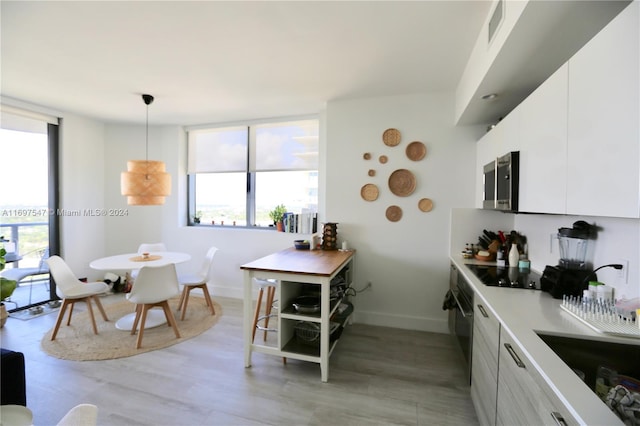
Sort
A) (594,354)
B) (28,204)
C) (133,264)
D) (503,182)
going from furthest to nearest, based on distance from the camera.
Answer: (28,204)
(133,264)
(503,182)
(594,354)

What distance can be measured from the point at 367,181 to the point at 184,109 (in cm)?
258

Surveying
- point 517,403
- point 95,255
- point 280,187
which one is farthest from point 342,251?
point 95,255

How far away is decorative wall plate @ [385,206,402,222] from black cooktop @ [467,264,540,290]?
0.94 metres

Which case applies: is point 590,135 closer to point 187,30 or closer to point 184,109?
point 187,30

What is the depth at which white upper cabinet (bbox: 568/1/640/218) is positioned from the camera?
955 mm

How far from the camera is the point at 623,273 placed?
4.66 feet

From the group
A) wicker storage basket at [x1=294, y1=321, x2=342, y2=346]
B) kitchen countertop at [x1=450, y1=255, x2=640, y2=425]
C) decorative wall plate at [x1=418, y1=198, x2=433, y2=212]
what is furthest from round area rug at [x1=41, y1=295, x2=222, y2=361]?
kitchen countertop at [x1=450, y1=255, x2=640, y2=425]

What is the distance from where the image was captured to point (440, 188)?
308 cm

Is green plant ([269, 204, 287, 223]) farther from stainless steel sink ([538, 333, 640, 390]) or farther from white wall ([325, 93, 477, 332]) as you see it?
stainless steel sink ([538, 333, 640, 390])

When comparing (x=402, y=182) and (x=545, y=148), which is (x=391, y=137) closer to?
(x=402, y=182)

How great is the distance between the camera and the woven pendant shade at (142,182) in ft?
9.27

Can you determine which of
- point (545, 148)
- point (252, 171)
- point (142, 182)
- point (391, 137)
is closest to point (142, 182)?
point (142, 182)

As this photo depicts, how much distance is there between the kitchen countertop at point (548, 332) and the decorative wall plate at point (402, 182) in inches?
53.6

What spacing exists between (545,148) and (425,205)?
1.63 m
